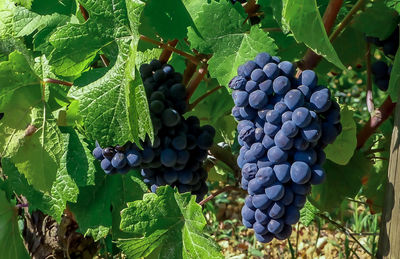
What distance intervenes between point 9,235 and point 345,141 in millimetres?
1037

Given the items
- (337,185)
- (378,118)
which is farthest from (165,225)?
(378,118)

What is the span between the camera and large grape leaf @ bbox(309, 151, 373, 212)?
60.8 inches

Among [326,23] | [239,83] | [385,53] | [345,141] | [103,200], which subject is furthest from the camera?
[103,200]

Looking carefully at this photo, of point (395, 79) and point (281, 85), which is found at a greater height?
point (281, 85)

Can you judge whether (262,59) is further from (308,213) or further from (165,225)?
(308,213)

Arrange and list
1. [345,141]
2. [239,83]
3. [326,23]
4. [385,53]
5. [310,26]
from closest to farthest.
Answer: [310,26], [239,83], [326,23], [345,141], [385,53]

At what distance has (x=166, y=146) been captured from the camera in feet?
4.03

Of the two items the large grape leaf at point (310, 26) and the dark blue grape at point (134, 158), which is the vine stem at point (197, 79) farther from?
the large grape leaf at point (310, 26)

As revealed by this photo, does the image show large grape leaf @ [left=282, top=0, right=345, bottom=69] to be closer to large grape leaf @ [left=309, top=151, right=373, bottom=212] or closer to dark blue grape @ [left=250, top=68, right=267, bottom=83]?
dark blue grape @ [left=250, top=68, right=267, bottom=83]

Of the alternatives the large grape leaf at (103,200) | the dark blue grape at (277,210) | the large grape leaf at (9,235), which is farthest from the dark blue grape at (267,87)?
the large grape leaf at (9,235)

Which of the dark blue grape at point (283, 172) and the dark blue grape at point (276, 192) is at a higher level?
the dark blue grape at point (283, 172)

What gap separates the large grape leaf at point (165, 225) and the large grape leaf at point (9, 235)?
1.70 feet

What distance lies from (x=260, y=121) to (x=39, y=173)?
0.62 meters

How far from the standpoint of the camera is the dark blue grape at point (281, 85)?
102 cm
